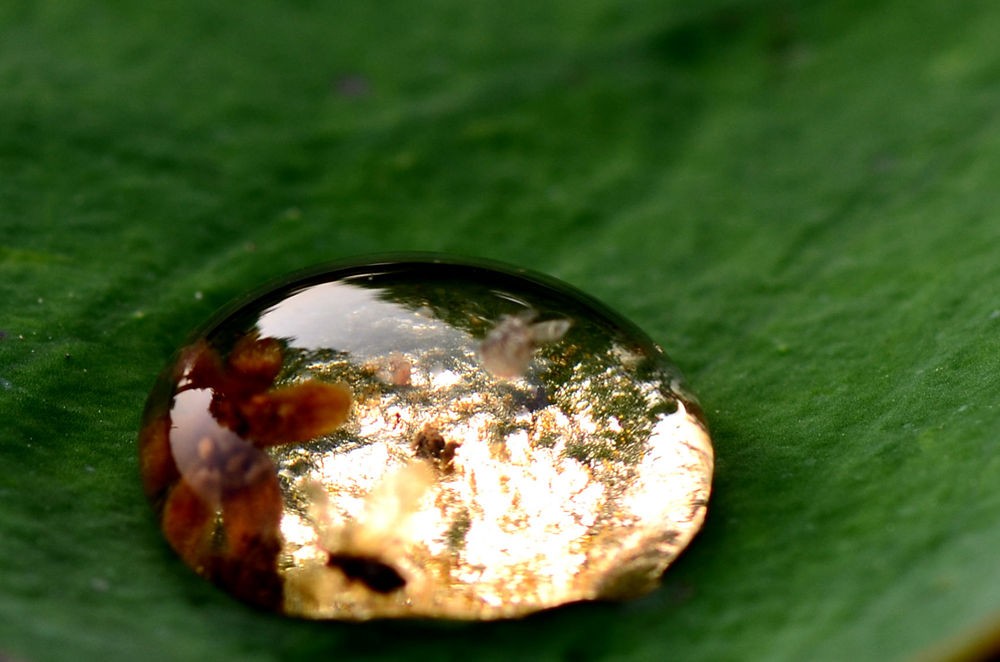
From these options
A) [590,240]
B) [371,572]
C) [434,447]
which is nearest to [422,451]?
[434,447]

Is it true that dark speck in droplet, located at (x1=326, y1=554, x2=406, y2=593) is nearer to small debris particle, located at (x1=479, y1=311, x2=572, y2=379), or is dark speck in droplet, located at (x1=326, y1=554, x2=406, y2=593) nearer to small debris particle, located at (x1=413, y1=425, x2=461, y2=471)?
small debris particle, located at (x1=413, y1=425, x2=461, y2=471)

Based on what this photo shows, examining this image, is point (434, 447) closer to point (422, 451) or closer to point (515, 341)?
point (422, 451)

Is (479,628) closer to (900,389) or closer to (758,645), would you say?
(758,645)

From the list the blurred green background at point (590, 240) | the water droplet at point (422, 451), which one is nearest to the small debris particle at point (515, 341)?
the water droplet at point (422, 451)

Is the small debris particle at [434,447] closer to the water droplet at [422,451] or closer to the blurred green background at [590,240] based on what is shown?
the water droplet at [422,451]

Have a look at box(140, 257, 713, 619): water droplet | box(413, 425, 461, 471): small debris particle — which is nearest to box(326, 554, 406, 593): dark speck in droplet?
box(140, 257, 713, 619): water droplet

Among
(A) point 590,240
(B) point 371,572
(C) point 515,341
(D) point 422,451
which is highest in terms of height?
(A) point 590,240
